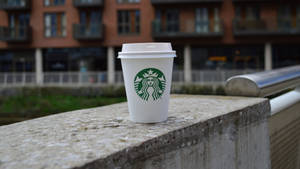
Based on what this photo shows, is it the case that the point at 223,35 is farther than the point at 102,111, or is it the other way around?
the point at 223,35

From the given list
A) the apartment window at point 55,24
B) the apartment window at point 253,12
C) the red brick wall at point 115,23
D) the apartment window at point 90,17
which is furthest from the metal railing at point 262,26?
the apartment window at point 55,24

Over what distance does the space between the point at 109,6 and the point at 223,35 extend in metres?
10.4

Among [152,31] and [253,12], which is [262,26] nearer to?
[253,12]

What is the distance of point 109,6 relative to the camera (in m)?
29.7

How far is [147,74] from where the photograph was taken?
Result: 7.64 ft

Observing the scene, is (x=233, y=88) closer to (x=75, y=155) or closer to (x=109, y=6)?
(x=75, y=155)

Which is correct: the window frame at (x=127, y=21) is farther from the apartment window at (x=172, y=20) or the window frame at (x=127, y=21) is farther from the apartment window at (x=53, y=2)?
the apartment window at (x=53, y=2)

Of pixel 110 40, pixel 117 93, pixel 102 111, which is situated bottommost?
pixel 117 93

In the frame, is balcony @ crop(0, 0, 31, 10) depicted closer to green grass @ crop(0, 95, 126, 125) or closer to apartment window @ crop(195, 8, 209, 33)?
green grass @ crop(0, 95, 126, 125)

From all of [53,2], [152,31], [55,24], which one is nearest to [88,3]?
[53,2]

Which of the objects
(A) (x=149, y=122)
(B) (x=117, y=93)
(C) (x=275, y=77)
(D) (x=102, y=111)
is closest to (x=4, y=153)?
(A) (x=149, y=122)

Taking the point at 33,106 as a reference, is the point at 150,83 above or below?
above

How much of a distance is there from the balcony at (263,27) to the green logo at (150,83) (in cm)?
2649

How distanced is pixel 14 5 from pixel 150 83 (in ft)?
102
